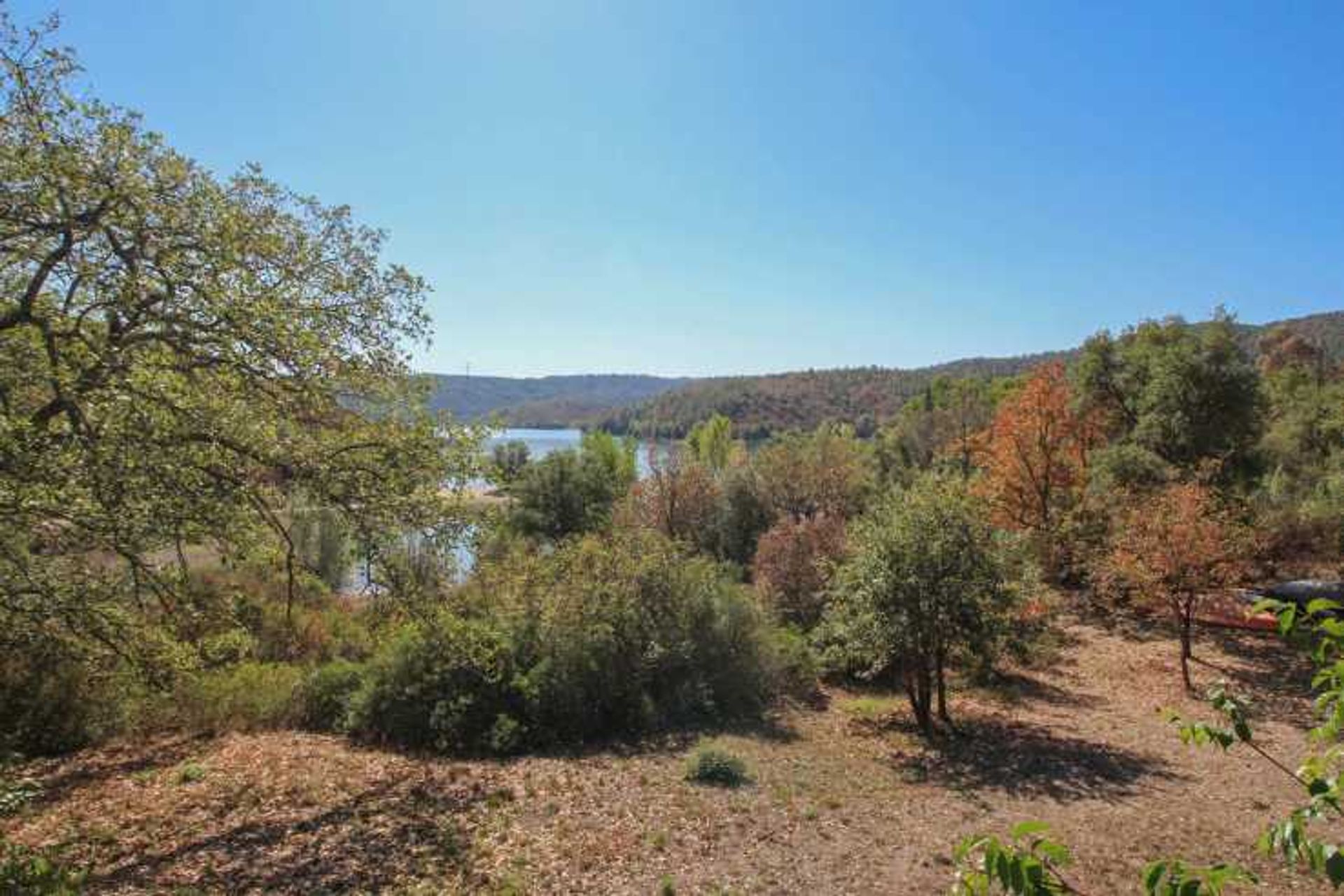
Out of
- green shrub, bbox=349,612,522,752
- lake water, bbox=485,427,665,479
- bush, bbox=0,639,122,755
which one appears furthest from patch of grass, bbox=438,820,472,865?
lake water, bbox=485,427,665,479

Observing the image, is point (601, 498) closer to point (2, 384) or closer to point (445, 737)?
point (445, 737)

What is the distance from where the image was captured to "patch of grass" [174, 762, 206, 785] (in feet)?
34.6

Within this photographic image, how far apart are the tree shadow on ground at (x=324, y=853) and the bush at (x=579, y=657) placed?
254cm

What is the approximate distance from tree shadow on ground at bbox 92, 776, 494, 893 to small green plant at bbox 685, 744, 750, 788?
347 centimetres

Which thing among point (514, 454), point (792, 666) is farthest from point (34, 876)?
point (514, 454)

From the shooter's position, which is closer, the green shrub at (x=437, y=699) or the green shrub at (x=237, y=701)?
the green shrub at (x=437, y=699)

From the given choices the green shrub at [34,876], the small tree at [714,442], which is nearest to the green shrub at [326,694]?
the green shrub at [34,876]

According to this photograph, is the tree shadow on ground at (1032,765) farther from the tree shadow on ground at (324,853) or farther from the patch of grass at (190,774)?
the patch of grass at (190,774)

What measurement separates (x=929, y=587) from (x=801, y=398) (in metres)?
119

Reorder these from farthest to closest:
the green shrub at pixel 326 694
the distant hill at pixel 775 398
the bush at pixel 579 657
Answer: the distant hill at pixel 775 398
the green shrub at pixel 326 694
the bush at pixel 579 657

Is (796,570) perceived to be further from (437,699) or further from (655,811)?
(655,811)

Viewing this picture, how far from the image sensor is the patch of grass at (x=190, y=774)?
415 inches

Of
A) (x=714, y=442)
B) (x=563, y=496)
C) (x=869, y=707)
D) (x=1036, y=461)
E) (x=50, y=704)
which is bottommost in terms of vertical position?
(x=869, y=707)

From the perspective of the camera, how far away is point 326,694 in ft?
46.6
